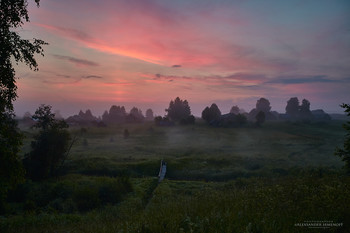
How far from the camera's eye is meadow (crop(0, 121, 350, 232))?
A: 6.11 m

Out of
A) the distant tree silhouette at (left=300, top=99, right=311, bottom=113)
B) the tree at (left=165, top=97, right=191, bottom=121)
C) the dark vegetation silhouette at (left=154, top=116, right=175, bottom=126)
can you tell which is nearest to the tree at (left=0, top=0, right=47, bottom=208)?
the dark vegetation silhouette at (left=154, top=116, right=175, bottom=126)

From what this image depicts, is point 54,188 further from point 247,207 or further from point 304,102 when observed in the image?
point 304,102

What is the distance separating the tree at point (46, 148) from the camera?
99.7ft

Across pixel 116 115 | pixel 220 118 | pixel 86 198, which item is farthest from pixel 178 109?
pixel 86 198

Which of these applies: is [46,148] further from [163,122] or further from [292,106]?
[292,106]

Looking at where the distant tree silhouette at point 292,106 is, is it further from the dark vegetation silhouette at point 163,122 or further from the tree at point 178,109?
the dark vegetation silhouette at point 163,122

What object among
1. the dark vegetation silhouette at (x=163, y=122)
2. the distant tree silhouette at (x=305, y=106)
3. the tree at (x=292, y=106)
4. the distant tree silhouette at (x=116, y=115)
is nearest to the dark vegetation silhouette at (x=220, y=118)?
the dark vegetation silhouette at (x=163, y=122)

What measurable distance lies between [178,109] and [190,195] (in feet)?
379

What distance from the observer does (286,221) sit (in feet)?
18.9

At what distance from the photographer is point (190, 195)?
1981 centimetres

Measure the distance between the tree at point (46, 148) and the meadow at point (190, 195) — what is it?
249 centimetres

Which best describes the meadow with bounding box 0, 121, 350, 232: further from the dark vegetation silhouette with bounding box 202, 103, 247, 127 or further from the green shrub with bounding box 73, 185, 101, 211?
the dark vegetation silhouette with bounding box 202, 103, 247, 127

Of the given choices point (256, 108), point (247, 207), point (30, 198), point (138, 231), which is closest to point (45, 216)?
point (30, 198)

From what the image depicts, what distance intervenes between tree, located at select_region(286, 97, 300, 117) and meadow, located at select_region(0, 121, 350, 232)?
12383cm
